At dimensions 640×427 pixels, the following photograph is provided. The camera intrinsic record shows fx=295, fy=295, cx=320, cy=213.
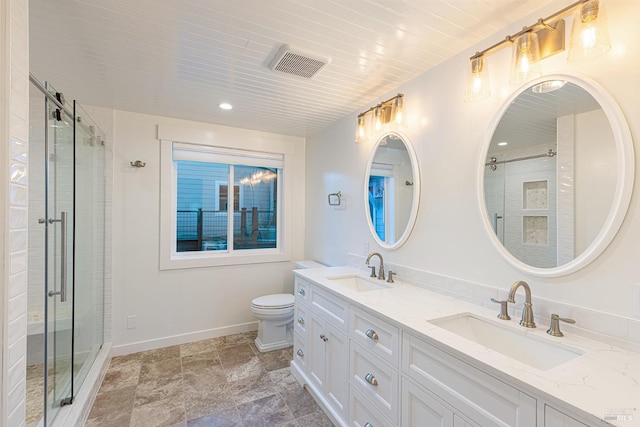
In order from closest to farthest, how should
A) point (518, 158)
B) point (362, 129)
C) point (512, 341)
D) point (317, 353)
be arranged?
point (512, 341) < point (518, 158) < point (317, 353) < point (362, 129)

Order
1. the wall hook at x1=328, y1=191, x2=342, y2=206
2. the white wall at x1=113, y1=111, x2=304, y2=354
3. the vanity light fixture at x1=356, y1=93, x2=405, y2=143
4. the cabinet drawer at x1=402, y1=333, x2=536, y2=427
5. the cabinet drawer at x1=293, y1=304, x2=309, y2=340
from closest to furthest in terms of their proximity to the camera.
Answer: the cabinet drawer at x1=402, y1=333, x2=536, y2=427, the vanity light fixture at x1=356, y1=93, x2=405, y2=143, the cabinet drawer at x1=293, y1=304, x2=309, y2=340, the white wall at x1=113, y1=111, x2=304, y2=354, the wall hook at x1=328, y1=191, x2=342, y2=206

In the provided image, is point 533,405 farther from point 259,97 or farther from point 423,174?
point 259,97

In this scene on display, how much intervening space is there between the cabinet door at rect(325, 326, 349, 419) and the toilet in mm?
1005

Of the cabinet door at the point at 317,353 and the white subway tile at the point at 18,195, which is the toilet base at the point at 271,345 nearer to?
the cabinet door at the point at 317,353

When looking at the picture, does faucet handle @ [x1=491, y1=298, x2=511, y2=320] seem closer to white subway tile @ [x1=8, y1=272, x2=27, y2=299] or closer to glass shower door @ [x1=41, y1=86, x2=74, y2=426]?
white subway tile @ [x1=8, y1=272, x2=27, y2=299]

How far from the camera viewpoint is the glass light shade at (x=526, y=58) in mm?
1337

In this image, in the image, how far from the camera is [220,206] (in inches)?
137

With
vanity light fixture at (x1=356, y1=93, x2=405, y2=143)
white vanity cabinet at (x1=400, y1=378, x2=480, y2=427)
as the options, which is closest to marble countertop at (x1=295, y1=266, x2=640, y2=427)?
white vanity cabinet at (x1=400, y1=378, x2=480, y2=427)

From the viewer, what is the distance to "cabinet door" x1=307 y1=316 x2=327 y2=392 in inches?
80.0

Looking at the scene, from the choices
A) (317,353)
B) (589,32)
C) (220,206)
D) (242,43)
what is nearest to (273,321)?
(317,353)

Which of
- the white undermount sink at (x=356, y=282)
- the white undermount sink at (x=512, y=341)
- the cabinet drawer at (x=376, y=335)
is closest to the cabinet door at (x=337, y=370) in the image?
the cabinet drawer at (x=376, y=335)

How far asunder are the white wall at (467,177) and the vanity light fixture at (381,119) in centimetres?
7

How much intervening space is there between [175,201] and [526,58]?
3.17 metres

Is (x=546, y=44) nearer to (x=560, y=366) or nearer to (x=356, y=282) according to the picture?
(x=560, y=366)
